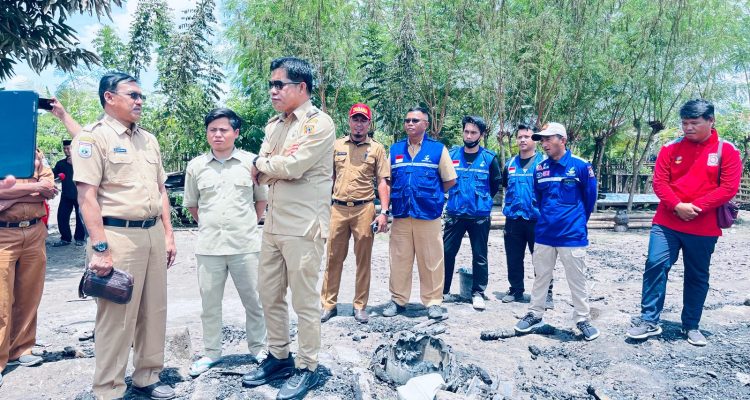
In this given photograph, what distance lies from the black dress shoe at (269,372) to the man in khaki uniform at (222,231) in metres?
0.40

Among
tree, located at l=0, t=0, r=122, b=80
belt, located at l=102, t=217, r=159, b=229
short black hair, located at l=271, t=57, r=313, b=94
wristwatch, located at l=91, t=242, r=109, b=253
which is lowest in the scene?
wristwatch, located at l=91, t=242, r=109, b=253

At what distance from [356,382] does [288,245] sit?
1004 mm

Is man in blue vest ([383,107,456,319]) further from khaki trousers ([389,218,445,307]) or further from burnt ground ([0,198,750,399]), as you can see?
burnt ground ([0,198,750,399])

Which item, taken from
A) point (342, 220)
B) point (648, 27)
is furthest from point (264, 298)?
point (648, 27)

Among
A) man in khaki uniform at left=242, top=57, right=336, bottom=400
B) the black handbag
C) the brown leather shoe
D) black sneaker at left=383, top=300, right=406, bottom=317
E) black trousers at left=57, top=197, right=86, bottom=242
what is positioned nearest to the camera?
the black handbag

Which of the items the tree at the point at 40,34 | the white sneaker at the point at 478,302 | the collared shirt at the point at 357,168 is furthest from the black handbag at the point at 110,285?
the tree at the point at 40,34

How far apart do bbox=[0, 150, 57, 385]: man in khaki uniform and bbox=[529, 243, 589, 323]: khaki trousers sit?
159 inches

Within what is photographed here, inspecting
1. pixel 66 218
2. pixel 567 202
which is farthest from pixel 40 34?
pixel 567 202

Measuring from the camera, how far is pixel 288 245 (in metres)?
3.10

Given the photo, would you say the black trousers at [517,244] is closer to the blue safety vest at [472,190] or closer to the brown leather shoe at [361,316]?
the blue safety vest at [472,190]

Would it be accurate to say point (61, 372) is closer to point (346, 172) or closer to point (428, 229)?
point (346, 172)

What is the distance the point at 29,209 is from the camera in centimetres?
369

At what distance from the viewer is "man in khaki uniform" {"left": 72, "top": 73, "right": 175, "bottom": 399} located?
112 inches

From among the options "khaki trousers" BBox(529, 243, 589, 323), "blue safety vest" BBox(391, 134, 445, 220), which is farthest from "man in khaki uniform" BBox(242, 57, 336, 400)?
"khaki trousers" BBox(529, 243, 589, 323)
